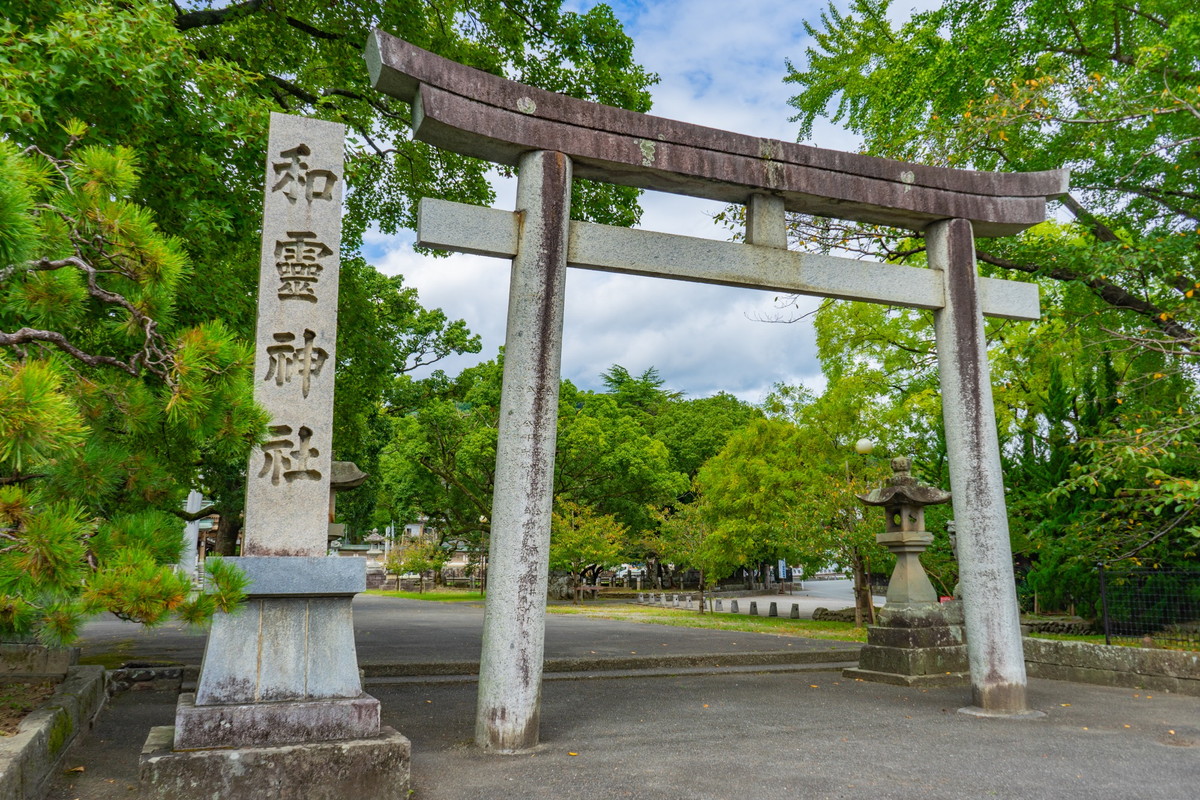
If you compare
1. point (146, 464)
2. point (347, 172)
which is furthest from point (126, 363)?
point (347, 172)

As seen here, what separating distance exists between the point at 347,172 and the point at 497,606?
5.69 m

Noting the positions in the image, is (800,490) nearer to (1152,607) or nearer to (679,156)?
(1152,607)

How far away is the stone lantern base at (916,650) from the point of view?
27.8 feet

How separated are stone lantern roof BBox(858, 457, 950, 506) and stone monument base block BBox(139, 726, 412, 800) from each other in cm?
701

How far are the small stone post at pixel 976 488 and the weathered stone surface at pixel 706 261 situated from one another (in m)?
0.27

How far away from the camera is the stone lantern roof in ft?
30.7

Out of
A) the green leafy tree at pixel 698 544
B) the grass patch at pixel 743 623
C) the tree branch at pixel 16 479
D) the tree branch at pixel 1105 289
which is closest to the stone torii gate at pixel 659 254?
the tree branch at pixel 16 479

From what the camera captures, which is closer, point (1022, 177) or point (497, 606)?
point (497, 606)

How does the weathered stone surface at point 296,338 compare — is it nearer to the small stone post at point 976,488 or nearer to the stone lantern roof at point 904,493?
the small stone post at point 976,488

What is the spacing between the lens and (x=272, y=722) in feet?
14.0

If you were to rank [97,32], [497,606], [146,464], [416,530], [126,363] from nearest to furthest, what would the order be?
[126,363] < [146,464] < [497,606] < [97,32] < [416,530]

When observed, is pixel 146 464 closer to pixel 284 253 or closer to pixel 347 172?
pixel 284 253

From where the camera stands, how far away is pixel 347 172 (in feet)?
28.8

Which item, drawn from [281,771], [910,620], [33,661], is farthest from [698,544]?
[281,771]
